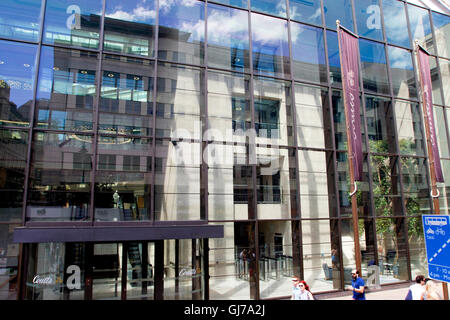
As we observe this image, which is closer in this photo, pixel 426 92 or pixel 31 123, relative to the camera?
pixel 31 123

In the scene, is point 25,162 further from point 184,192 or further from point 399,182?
point 399,182

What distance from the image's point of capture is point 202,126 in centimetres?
1258

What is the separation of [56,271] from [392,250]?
1374 cm

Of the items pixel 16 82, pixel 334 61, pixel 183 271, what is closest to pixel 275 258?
pixel 183 271

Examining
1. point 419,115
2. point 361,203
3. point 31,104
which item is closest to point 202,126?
point 31,104

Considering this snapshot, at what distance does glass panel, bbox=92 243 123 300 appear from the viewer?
10547mm

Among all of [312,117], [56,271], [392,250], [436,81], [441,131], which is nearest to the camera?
[56,271]

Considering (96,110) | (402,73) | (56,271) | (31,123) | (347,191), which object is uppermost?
(402,73)

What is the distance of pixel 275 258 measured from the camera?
42.5 feet

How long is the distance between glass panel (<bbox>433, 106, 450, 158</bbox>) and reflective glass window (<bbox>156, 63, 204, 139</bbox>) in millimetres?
13202

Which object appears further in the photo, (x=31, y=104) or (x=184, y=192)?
(x=184, y=192)

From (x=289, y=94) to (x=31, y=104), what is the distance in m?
9.80

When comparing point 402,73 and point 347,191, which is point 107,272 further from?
point 402,73

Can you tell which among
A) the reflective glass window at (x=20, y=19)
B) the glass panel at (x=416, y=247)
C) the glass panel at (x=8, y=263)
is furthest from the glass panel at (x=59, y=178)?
the glass panel at (x=416, y=247)
